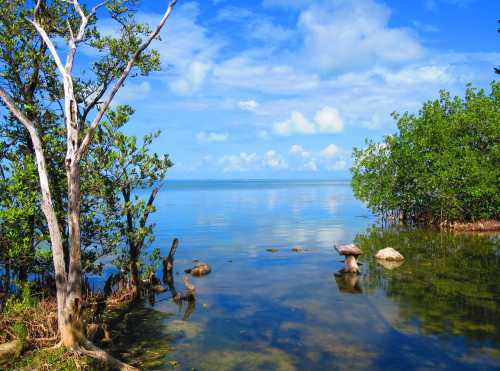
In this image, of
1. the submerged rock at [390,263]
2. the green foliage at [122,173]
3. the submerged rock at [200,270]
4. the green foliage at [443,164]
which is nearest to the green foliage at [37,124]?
the green foliage at [122,173]

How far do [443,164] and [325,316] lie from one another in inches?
1287

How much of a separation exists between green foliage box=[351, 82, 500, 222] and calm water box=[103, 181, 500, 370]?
33.4 feet

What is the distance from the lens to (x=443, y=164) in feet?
148

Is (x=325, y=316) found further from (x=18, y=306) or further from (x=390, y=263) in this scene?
(x=18, y=306)

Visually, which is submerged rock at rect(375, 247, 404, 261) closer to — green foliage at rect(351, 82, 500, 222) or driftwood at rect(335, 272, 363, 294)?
driftwood at rect(335, 272, 363, 294)

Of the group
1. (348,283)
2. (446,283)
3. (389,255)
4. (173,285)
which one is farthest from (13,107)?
(389,255)

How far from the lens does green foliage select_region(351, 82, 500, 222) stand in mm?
43688

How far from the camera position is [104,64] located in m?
18.4

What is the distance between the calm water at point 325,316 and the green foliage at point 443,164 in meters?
10.2

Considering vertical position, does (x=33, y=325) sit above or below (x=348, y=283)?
above

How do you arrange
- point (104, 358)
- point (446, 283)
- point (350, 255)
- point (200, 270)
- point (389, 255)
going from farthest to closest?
point (389, 255) → point (200, 270) → point (350, 255) → point (446, 283) → point (104, 358)

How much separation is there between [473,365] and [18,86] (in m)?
21.2

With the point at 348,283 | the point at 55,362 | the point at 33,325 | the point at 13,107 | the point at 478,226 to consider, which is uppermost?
the point at 13,107

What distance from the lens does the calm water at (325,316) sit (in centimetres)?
1469
